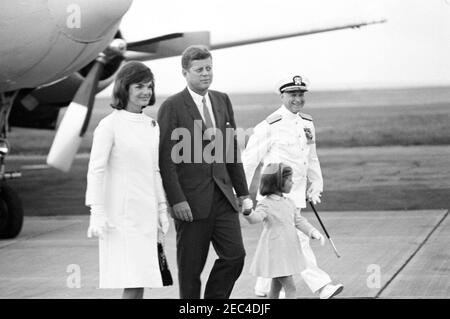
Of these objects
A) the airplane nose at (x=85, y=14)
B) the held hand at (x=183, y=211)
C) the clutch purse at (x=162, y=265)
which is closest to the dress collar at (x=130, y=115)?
the held hand at (x=183, y=211)

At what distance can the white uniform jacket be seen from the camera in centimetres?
604

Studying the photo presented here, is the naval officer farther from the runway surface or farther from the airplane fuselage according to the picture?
the airplane fuselage

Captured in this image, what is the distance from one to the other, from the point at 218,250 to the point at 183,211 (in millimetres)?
344

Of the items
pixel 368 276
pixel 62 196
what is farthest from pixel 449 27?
pixel 62 196

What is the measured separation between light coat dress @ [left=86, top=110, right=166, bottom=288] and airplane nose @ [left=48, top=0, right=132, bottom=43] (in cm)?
315

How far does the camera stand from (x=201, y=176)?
5246mm

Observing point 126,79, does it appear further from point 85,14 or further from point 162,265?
point 85,14

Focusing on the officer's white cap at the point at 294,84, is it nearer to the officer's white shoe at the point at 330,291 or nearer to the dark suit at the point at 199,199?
the dark suit at the point at 199,199

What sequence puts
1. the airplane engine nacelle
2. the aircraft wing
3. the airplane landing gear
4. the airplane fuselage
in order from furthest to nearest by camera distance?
1. the aircraft wing
2. the airplane engine nacelle
3. the airplane landing gear
4. the airplane fuselage

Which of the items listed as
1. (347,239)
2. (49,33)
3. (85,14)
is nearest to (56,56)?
(49,33)

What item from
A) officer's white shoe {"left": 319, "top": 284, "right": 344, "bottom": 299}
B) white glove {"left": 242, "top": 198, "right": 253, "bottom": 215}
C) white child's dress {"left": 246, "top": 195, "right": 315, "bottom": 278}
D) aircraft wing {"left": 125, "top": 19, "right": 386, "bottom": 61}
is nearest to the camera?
white glove {"left": 242, "top": 198, "right": 253, "bottom": 215}

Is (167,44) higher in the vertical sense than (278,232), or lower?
higher

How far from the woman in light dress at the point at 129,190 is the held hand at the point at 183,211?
7 centimetres

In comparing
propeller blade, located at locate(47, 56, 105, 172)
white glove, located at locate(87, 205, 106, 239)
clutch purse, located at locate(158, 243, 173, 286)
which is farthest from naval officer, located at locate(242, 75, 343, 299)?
propeller blade, located at locate(47, 56, 105, 172)
